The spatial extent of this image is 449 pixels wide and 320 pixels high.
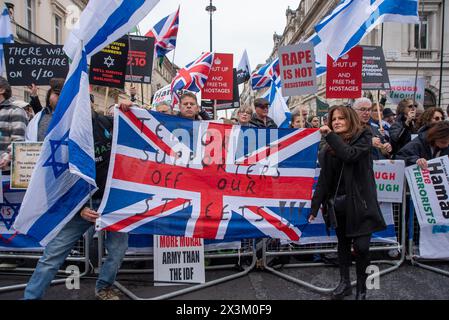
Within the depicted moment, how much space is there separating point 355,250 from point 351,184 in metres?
0.64

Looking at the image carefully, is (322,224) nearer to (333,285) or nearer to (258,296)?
(333,285)

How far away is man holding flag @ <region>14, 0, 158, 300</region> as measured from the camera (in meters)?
3.18

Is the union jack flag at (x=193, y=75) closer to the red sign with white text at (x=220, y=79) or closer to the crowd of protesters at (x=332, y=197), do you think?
the red sign with white text at (x=220, y=79)

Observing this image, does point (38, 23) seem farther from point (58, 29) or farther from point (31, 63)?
point (31, 63)

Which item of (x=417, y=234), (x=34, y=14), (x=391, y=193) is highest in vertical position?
(x=34, y=14)

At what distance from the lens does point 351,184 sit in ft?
11.6

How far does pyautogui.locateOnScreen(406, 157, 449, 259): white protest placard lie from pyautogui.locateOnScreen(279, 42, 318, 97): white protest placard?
1.64m

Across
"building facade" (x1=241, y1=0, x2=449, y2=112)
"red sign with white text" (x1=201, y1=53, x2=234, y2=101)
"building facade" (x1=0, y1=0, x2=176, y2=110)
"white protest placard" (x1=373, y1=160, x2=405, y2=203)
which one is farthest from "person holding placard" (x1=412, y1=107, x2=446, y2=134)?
"building facade" (x1=241, y1=0, x2=449, y2=112)

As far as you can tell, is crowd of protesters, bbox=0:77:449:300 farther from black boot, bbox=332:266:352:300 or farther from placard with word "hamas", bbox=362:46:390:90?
placard with word "hamas", bbox=362:46:390:90

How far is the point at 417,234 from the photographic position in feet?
17.0

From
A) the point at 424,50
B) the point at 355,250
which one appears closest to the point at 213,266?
the point at 355,250

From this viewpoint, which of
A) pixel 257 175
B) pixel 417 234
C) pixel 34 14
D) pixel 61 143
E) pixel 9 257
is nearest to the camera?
pixel 61 143

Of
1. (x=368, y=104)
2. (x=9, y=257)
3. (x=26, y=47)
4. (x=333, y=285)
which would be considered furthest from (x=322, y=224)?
(x=26, y=47)

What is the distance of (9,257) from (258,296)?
2933 millimetres
